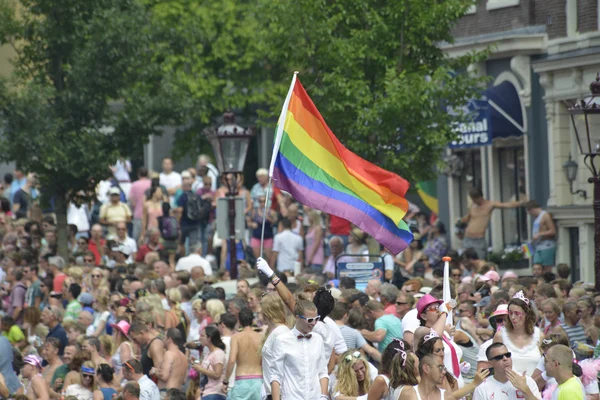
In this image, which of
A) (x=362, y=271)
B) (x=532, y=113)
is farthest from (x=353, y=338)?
(x=532, y=113)

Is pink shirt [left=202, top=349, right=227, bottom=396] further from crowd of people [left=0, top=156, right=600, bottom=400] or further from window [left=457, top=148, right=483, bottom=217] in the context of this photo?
window [left=457, top=148, right=483, bottom=217]

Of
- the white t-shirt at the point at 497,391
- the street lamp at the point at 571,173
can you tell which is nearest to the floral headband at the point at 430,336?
the white t-shirt at the point at 497,391

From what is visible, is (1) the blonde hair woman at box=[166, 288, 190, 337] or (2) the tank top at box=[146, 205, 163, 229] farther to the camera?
(2) the tank top at box=[146, 205, 163, 229]

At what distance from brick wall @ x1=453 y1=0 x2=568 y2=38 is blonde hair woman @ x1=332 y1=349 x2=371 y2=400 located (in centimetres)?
1484

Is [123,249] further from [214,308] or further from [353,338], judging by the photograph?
[353,338]

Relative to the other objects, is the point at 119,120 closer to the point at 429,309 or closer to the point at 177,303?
the point at 177,303

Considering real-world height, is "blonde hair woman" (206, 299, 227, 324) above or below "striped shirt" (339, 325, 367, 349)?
above

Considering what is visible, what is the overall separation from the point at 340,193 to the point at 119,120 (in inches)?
500

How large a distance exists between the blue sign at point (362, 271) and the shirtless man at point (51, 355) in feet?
14.2

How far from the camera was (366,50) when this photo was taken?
996 inches

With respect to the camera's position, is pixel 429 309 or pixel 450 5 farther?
pixel 450 5

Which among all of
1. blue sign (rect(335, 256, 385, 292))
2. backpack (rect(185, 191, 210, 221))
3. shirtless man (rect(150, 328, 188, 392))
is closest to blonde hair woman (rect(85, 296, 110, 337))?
blue sign (rect(335, 256, 385, 292))

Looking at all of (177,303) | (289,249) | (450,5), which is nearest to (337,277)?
(177,303)

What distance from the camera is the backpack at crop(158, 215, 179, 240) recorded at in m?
27.1
